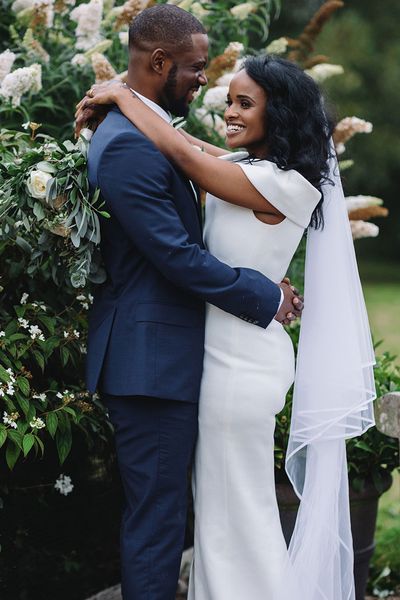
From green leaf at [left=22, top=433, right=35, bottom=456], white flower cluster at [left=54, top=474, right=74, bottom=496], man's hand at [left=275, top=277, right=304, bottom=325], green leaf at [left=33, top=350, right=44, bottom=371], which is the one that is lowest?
white flower cluster at [left=54, top=474, right=74, bottom=496]

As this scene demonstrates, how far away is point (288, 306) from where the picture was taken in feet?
10.9

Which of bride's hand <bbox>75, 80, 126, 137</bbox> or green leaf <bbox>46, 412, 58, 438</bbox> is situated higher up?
bride's hand <bbox>75, 80, 126, 137</bbox>

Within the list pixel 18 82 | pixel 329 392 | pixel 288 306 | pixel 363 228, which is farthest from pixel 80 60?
pixel 329 392

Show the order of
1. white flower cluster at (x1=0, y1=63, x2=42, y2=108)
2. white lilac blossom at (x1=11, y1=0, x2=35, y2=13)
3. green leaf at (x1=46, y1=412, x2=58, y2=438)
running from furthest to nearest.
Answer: white lilac blossom at (x1=11, y1=0, x2=35, y2=13), white flower cluster at (x1=0, y1=63, x2=42, y2=108), green leaf at (x1=46, y1=412, x2=58, y2=438)

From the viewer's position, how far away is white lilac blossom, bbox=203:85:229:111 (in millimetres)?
4672

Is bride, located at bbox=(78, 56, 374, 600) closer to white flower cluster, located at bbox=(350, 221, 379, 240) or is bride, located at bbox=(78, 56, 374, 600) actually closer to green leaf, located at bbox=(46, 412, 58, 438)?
green leaf, located at bbox=(46, 412, 58, 438)

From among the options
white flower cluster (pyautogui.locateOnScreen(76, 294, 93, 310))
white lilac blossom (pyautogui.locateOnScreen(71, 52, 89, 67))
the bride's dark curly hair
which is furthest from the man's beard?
white lilac blossom (pyautogui.locateOnScreen(71, 52, 89, 67))

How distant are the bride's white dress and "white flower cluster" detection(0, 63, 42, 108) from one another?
1.17 metres

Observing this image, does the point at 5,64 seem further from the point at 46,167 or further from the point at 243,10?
the point at 243,10

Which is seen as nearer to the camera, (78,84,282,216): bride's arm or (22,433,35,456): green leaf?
(78,84,282,216): bride's arm

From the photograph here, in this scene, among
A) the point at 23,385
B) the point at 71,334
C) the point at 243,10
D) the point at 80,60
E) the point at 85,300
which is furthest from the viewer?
the point at 243,10

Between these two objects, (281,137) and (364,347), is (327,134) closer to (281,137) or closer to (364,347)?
(281,137)

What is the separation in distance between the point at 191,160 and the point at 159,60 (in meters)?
0.35

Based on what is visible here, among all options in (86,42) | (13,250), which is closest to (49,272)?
(13,250)
